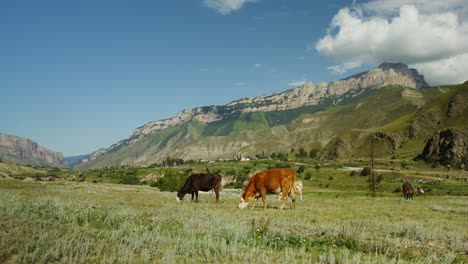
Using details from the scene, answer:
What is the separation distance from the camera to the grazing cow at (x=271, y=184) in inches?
1047

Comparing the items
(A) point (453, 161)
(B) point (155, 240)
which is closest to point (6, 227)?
(B) point (155, 240)

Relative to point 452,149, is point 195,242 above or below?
below

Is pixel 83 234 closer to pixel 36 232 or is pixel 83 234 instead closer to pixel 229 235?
pixel 36 232

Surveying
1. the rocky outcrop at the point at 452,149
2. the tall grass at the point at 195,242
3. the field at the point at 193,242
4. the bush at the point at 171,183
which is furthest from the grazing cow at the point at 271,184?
the rocky outcrop at the point at 452,149

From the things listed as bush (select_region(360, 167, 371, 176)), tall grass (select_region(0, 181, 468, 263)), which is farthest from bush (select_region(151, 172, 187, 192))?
bush (select_region(360, 167, 371, 176))

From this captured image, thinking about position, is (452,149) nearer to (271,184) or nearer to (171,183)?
(171,183)

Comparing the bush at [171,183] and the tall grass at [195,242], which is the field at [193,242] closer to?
the tall grass at [195,242]

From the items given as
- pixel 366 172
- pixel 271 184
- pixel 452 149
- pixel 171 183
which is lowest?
pixel 171 183

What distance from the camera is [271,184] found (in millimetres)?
26672

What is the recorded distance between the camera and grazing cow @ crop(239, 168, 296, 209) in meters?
26.6

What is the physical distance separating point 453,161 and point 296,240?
20190 cm

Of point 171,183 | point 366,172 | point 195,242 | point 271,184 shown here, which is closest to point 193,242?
point 195,242

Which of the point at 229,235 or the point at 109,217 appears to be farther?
the point at 109,217

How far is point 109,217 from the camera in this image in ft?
52.8
